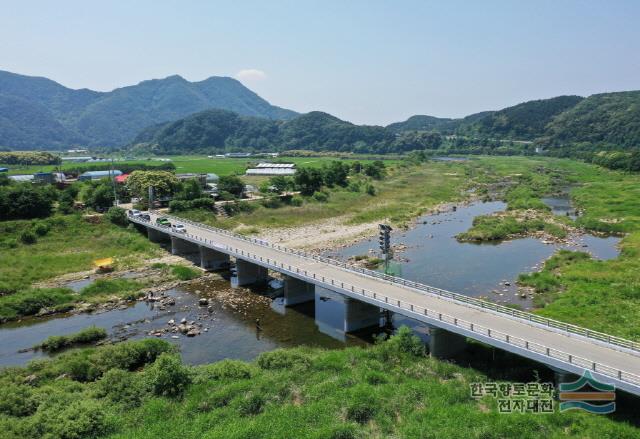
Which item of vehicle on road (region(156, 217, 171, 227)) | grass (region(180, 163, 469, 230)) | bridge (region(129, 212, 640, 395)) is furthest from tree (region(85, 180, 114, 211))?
bridge (region(129, 212, 640, 395))

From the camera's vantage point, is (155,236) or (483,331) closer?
(483,331)

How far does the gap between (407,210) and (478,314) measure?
71627 millimetres

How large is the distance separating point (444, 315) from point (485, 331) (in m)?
3.31

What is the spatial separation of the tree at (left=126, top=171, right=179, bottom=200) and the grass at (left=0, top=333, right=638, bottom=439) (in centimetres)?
6161

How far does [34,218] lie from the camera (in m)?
72.2

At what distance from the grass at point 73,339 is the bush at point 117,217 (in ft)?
131

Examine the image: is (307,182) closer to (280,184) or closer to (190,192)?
(280,184)

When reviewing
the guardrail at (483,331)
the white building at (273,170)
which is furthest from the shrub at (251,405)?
the white building at (273,170)

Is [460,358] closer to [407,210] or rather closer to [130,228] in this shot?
[130,228]

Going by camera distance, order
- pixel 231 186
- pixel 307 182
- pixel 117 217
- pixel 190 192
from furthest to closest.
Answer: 1. pixel 307 182
2. pixel 231 186
3. pixel 190 192
4. pixel 117 217

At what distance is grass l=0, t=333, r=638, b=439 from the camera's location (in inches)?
864

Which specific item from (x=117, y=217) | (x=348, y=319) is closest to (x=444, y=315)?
(x=348, y=319)

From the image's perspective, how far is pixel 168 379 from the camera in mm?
26516

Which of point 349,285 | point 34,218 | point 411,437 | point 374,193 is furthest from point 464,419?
point 374,193
